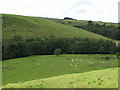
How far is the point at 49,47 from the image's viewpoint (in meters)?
102

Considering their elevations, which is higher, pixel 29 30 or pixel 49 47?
pixel 29 30

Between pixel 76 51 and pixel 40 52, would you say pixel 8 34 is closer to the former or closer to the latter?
pixel 40 52

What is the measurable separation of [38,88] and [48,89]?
1.05 m

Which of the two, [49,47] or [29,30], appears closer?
[49,47]

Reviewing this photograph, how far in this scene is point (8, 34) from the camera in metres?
117

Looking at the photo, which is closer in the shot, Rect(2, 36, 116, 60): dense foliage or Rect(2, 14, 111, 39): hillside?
Rect(2, 36, 116, 60): dense foliage

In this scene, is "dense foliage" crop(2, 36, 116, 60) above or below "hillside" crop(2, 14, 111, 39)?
below

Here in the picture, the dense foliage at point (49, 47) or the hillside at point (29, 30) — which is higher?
the hillside at point (29, 30)

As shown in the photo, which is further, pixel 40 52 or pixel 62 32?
pixel 62 32

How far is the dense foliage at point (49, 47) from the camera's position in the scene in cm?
8874

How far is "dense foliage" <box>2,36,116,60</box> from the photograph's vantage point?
291 feet

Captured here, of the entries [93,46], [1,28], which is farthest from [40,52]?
[1,28]

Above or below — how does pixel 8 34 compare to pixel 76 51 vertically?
above

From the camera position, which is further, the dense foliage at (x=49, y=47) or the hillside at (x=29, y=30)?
the hillside at (x=29, y=30)
